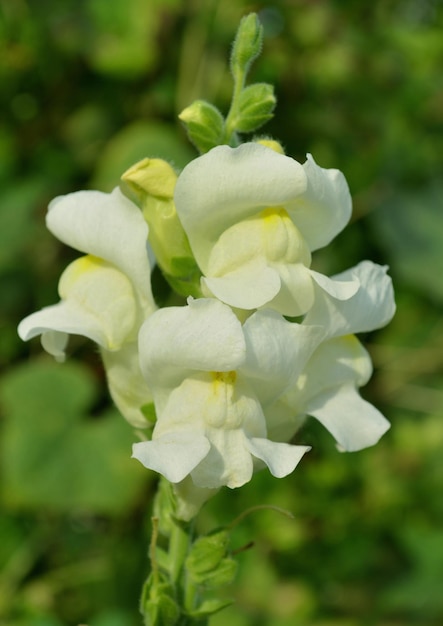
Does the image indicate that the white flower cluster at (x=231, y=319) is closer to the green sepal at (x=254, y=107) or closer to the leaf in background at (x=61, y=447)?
the green sepal at (x=254, y=107)

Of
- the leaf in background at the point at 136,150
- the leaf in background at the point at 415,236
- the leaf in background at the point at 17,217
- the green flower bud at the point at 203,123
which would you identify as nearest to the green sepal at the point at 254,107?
the green flower bud at the point at 203,123

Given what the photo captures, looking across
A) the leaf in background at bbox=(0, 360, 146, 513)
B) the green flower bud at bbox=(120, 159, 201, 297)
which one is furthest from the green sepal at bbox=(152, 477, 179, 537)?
the leaf in background at bbox=(0, 360, 146, 513)

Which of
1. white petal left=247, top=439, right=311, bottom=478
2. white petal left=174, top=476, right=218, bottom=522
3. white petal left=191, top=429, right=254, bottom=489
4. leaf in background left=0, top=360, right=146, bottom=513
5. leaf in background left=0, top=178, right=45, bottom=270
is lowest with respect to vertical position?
leaf in background left=0, top=360, right=146, bottom=513

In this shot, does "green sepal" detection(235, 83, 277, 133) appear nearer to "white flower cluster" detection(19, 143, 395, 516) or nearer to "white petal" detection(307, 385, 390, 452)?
"white flower cluster" detection(19, 143, 395, 516)

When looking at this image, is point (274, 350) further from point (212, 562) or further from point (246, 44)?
point (246, 44)

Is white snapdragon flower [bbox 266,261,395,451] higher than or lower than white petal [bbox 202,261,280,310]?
lower

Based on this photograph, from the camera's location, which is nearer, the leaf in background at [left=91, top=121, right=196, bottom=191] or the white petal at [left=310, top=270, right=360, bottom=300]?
the white petal at [left=310, top=270, right=360, bottom=300]

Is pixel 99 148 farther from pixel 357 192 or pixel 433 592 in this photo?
pixel 433 592

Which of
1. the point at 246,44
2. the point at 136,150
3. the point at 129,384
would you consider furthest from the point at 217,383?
the point at 136,150
